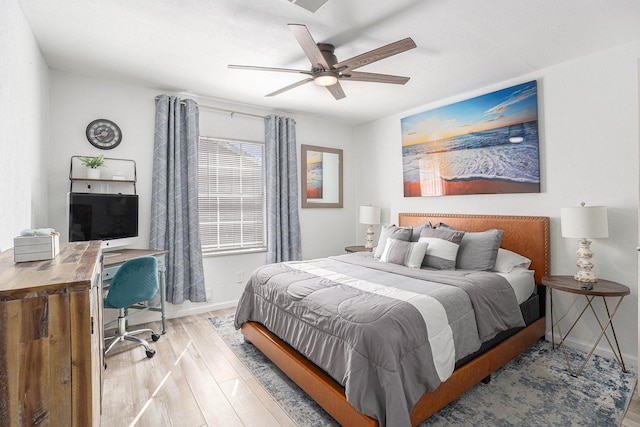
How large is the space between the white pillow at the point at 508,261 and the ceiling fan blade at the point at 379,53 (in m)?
2.13

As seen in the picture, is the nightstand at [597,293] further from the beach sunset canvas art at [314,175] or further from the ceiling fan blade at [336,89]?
the beach sunset canvas art at [314,175]

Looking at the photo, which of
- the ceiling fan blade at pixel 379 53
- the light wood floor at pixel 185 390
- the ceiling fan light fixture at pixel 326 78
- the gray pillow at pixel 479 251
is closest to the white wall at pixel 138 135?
the light wood floor at pixel 185 390

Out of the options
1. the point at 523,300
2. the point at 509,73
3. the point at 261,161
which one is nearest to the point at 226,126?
the point at 261,161

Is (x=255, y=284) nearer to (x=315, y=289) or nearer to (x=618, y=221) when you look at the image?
(x=315, y=289)

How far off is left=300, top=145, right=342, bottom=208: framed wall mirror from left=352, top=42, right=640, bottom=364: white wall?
91.4 inches

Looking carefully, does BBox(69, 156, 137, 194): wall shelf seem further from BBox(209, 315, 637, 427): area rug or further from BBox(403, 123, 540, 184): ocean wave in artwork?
BBox(403, 123, 540, 184): ocean wave in artwork

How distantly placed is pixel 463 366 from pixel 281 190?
3.02 meters

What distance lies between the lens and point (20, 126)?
2.03 m

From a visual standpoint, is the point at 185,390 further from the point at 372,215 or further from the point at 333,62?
the point at 372,215

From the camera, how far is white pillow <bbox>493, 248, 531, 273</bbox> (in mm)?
2896

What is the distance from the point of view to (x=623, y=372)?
2.44m

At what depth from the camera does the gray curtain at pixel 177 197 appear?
11.3 feet

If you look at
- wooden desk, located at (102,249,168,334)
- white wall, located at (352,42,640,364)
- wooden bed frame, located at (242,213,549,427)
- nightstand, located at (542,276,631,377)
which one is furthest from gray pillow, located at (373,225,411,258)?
wooden desk, located at (102,249,168,334)

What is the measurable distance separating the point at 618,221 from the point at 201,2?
362 centimetres
